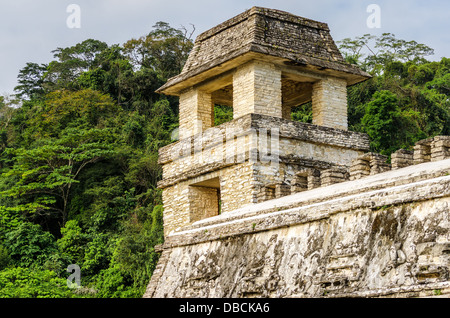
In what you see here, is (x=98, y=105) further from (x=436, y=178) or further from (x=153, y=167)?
(x=436, y=178)

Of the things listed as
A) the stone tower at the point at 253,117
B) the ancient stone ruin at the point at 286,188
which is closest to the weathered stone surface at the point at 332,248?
the ancient stone ruin at the point at 286,188

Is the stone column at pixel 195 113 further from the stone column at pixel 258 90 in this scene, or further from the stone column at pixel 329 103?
the stone column at pixel 329 103

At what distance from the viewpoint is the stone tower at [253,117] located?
12930mm

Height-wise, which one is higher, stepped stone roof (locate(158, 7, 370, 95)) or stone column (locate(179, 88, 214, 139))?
stepped stone roof (locate(158, 7, 370, 95))

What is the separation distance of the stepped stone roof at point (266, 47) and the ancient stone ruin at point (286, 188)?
26mm

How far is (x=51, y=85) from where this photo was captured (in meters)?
38.0

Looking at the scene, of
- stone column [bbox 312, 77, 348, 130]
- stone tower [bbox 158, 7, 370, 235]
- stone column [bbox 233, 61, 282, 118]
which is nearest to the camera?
stone tower [bbox 158, 7, 370, 235]

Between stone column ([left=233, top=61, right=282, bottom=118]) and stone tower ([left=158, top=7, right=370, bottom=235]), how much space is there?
17 millimetres

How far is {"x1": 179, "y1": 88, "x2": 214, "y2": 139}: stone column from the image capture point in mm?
14227

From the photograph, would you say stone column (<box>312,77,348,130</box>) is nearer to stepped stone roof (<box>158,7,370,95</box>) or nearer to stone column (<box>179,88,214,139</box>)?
stepped stone roof (<box>158,7,370,95</box>)

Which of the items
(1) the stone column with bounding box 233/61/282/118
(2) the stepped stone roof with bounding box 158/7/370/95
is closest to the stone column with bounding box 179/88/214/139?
(2) the stepped stone roof with bounding box 158/7/370/95

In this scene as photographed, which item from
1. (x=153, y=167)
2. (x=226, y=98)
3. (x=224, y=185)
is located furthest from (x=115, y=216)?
(x=224, y=185)

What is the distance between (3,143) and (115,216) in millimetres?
9516

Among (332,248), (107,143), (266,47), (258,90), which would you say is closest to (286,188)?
(258,90)
